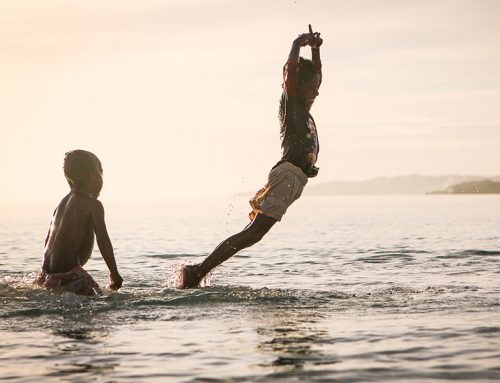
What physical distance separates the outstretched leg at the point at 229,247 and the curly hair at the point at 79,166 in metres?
2.05

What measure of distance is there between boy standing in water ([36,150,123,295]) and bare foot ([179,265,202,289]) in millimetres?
1389

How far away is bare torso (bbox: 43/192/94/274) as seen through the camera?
8.33 meters

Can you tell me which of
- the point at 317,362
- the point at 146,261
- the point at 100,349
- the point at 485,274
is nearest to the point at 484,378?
the point at 317,362

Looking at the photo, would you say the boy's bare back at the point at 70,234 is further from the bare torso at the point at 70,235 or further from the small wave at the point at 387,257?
the small wave at the point at 387,257

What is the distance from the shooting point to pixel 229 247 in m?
9.68

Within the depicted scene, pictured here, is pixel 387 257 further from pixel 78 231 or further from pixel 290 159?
pixel 78 231

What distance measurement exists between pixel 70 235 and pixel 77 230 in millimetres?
92

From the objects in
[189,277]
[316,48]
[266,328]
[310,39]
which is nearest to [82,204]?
[189,277]

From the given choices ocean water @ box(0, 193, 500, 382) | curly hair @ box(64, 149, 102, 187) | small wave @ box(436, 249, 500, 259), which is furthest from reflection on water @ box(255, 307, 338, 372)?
small wave @ box(436, 249, 500, 259)

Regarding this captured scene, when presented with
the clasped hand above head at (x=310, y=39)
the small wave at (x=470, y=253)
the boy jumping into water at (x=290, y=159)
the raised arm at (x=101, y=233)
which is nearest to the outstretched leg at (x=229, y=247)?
the boy jumping into water at (x=290, y=159)

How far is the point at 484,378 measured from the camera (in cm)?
524

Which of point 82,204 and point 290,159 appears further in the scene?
point 290,159

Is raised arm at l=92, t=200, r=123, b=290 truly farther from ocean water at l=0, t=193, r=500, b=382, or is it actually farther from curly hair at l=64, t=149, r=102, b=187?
ocean water at l=0, t=193, r=500, b=382

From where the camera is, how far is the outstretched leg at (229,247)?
9680mm
